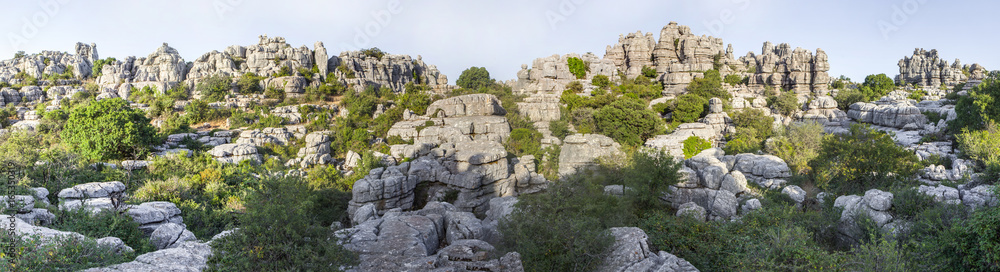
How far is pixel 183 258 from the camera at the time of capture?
7523 mm

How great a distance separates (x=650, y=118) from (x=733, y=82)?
94.4 ft

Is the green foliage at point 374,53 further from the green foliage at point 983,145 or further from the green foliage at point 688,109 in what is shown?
the green foliage at point 983,145

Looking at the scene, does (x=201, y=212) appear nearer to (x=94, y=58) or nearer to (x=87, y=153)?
(x=87, y=153)

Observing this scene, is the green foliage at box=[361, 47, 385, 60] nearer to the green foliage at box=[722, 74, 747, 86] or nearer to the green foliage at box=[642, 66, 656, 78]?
the green foliage at box=[642, 66, 656, 78]

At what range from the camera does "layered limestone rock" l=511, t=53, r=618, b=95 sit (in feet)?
159

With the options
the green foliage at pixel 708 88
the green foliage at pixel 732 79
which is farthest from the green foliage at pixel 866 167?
the green foliage at pixel 732 79

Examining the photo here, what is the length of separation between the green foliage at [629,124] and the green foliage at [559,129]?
2.92 metres

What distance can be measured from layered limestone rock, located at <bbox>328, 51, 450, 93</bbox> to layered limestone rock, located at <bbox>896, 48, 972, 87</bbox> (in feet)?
237

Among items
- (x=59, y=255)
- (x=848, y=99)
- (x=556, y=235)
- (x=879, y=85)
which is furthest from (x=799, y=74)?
(x=59, y=255)

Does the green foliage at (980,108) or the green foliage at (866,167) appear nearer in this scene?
the green foliage at (866,167)

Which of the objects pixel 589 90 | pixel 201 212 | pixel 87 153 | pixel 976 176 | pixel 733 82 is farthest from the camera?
pixel 733 82

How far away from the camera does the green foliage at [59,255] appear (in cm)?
617

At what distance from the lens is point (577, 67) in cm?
5209

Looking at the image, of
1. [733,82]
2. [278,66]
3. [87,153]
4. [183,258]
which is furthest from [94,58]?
[733,82]
